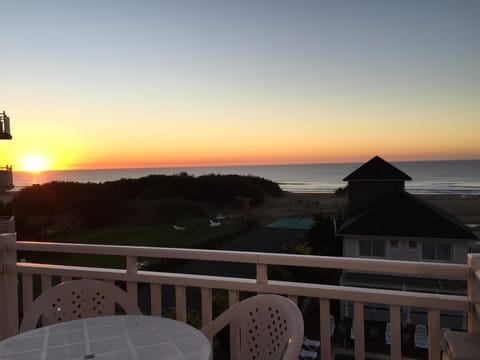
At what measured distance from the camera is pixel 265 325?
1498 mm

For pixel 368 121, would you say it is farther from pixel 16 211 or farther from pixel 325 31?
pixel 16 211

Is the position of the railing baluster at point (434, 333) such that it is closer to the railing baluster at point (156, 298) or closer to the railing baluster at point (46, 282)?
the railing baluster at point (156, 298)

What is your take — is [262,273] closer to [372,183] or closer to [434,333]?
[434,333]

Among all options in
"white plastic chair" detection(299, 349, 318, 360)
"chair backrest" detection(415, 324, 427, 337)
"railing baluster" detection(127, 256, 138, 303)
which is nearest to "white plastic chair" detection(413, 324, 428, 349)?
"chair backrest" detection(415, 324, 427, 337)

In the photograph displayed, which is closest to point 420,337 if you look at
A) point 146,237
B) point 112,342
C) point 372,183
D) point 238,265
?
point 372,183

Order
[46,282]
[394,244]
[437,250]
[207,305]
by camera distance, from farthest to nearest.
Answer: [394,244], [437,250], [46,282], [207,305]

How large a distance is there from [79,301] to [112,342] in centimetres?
58

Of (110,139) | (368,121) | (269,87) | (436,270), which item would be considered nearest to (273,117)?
(368,121)

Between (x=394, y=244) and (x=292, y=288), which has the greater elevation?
(x=292, y=288)

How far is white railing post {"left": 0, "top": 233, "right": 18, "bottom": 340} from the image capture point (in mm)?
2324

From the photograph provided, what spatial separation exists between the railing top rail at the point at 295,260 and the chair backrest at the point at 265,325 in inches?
10.4

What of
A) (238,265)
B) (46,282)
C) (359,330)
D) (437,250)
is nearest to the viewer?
(359,330)

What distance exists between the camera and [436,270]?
5.00 ft

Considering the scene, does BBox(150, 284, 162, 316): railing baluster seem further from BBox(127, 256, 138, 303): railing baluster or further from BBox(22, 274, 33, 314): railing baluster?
BBox(22, 274, 33, 314): railing baluster
